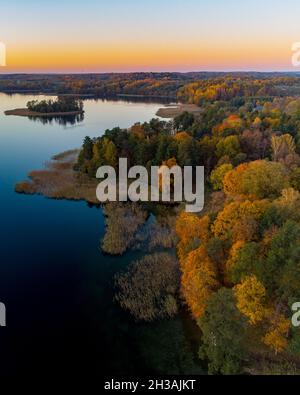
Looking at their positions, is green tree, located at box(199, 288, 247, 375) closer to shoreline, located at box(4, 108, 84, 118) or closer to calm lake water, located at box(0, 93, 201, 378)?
calm lake water, located at box(0, 93, 201, 378)

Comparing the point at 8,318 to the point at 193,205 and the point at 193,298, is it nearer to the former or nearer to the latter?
the point at 193,298

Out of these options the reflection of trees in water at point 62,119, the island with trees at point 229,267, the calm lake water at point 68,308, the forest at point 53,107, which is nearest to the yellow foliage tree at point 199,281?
the island with trees at point 229,267

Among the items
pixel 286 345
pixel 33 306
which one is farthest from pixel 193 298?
pixel 33 306

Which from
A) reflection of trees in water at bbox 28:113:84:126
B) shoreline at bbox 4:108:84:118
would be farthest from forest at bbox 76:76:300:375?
shoreline at bbox 4:108:84:118

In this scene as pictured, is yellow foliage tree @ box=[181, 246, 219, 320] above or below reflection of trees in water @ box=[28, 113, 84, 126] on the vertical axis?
below

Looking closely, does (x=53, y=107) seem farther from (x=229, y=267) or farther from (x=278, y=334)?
(x=278, y=334)

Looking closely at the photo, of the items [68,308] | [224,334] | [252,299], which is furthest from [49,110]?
[224,334]
